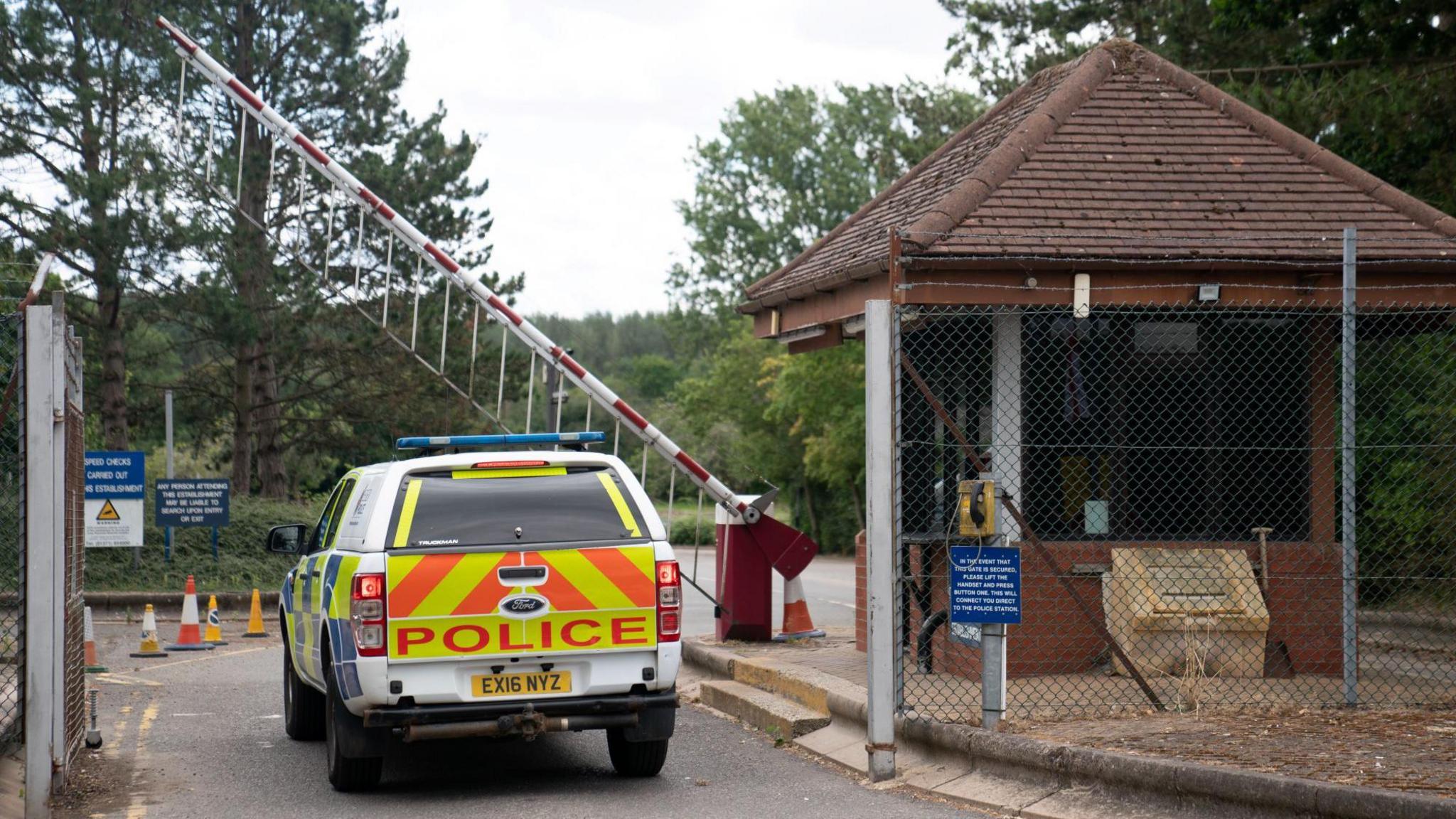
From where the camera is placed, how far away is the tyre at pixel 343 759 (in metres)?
8.26

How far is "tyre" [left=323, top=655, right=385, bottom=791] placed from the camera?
8.26 meters

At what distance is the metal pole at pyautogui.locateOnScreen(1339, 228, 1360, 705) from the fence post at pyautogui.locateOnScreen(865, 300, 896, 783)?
2.61 metres

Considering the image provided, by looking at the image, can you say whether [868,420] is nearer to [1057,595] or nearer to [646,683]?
[646,683]

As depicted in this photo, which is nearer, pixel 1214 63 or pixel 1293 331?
pixel 1293 331

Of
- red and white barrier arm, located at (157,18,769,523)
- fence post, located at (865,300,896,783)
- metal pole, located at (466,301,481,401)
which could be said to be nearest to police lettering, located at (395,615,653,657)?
fence post, located at (865,300,896,783)

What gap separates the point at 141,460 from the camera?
20219mm

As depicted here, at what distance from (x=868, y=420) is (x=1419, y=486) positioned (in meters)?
9.09

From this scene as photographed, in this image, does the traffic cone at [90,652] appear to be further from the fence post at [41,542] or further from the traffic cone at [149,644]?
the fence post at [41,542]

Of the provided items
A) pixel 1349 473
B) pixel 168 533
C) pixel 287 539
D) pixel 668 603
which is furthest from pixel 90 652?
pixel 168 533

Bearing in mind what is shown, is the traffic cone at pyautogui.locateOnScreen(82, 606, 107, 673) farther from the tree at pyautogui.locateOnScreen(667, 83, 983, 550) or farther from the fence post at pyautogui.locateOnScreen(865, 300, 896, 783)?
the tree at pyautogui.locateOnScreen(667, 83, 983, 550)

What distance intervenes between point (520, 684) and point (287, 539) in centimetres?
311

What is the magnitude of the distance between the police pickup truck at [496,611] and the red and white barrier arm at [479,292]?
5.86m

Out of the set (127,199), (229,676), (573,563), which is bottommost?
(229,676)

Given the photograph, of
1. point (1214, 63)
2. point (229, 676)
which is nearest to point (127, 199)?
point (229, 676)
